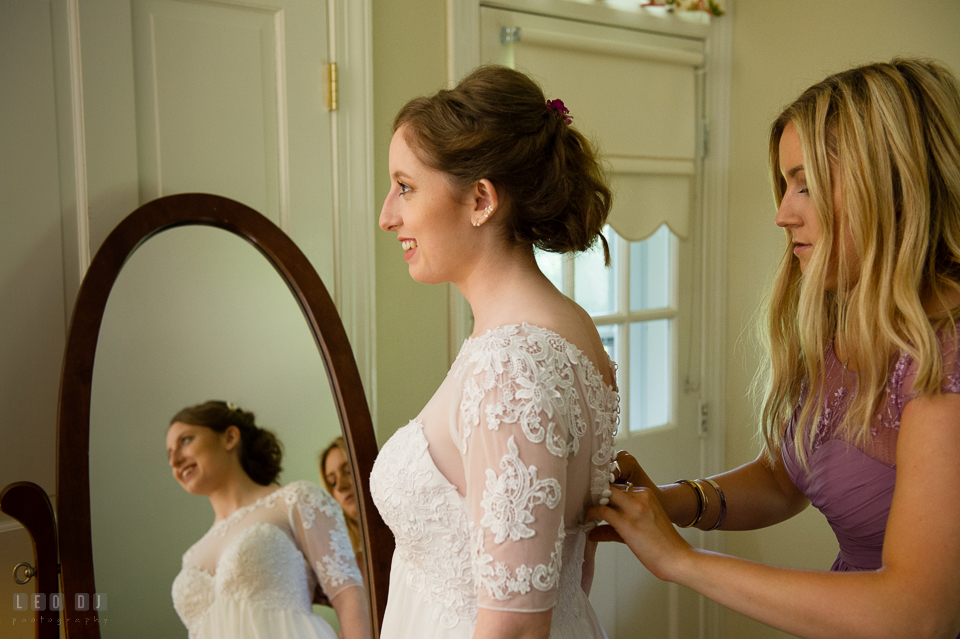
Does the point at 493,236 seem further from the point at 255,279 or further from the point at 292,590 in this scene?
the point at 292,590

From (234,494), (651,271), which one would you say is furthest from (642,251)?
(234,494)

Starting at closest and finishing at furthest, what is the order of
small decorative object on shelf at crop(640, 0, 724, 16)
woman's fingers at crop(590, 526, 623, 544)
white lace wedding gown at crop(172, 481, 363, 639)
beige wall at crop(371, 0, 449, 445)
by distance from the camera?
woman's fingers at crop(590, 526, 623, 544), white lace wedding gown at crop(172, 481, 363, 639), beige wall at crop(371, 0, 449, 445), small decorative object on shelf at crop(640, 0, 724, 16)

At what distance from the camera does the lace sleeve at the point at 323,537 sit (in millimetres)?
1495

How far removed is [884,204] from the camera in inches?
41.6

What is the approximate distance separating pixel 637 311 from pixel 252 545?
1.61 meters

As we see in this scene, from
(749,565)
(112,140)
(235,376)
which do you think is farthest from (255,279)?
(749,565)

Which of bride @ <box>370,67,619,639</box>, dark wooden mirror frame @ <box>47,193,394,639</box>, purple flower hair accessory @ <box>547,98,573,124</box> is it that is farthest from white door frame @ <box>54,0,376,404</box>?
purple flower hair accessory @ <box>547,98,573,124</box>

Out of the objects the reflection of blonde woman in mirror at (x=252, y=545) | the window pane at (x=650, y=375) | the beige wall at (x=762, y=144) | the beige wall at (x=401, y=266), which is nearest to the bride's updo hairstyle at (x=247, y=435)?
the reflection of blonde woman in mirror at (x=252, y=545)

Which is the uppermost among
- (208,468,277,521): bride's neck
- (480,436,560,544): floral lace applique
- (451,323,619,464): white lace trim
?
(451,323,619,464): white lace trim

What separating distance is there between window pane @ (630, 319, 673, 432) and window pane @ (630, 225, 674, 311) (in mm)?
78

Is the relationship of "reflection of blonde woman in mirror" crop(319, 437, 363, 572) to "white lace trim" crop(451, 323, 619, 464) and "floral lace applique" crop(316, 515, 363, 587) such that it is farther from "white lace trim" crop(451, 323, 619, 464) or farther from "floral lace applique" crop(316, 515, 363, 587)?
"white lace trim" crop(451, 323, 619, 464)

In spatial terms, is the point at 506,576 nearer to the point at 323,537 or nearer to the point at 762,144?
the point at 323,537

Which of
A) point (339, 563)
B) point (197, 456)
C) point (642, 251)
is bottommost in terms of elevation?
point (339, 563)

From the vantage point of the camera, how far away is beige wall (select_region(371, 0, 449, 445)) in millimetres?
1900
